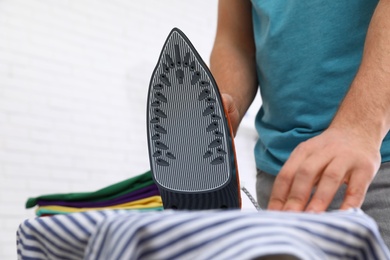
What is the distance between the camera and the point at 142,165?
304cm

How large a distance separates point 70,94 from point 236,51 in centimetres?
180

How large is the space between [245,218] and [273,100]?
0.64m

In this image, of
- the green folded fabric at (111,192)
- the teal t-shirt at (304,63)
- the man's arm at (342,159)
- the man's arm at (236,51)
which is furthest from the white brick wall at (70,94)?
the man's arm at (342,159)

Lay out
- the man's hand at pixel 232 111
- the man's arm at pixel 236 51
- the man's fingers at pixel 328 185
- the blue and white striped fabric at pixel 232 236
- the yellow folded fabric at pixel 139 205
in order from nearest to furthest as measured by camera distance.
→ the blue and white striped fabric at pixel 232 236, the man's fingers at pixel 328 185, the man's hand at pixel 232 111, the man's arm at pixel 236 51, the yellow folded fabric at pixel 139 205

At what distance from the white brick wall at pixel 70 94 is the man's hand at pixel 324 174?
84.2 inches

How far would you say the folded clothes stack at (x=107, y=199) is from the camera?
1749 mm

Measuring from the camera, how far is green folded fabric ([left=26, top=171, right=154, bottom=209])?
1.78 m

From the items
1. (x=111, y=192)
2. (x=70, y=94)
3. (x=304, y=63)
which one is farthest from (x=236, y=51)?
(x=70, y=94)

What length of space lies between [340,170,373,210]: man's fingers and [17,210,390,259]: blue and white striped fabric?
120mm

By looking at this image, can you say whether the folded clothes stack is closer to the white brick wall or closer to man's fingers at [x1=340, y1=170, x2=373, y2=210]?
the white brick wall

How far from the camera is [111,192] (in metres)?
1.79

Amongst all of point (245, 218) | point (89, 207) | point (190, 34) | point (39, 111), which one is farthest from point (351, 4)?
point (190, 34)

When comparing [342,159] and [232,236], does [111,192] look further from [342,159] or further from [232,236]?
[232,236]

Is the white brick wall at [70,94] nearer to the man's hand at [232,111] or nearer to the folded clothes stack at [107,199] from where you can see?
the folded clothes stack at [107,199]
